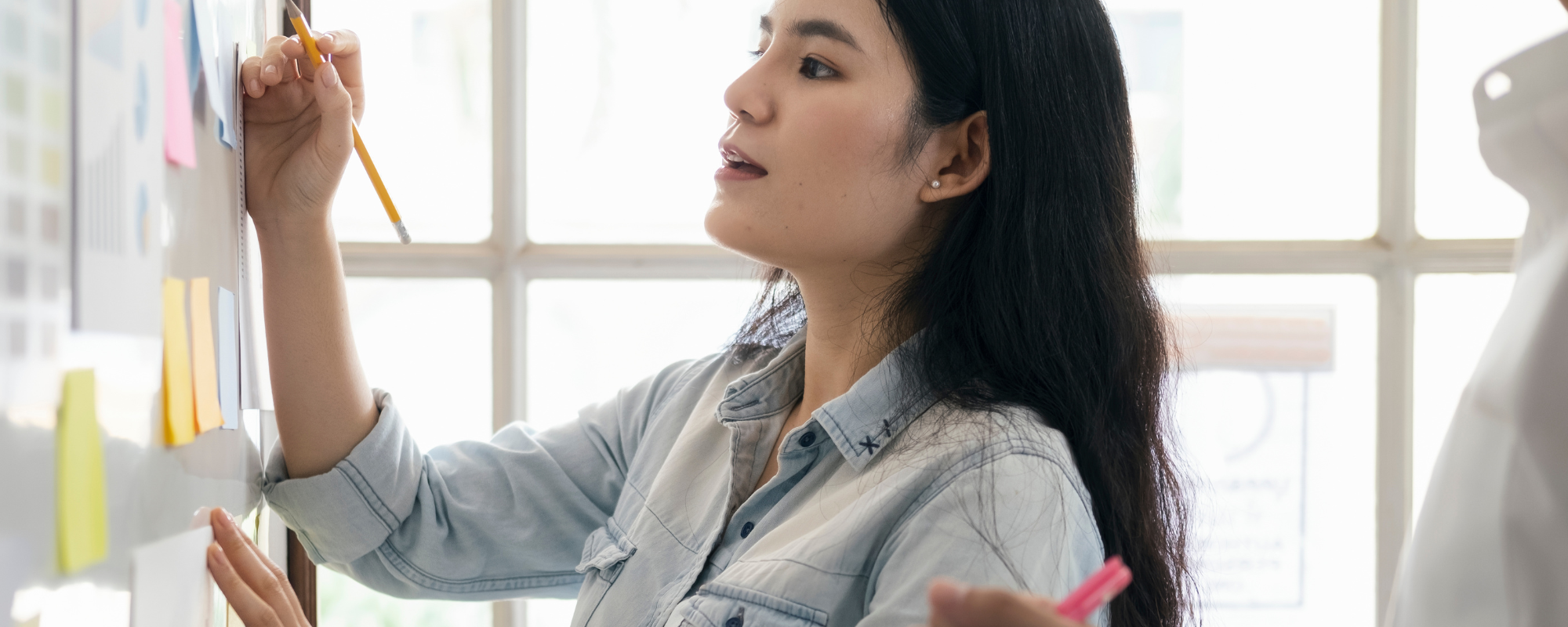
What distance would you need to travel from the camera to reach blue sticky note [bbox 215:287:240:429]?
2.88 feet

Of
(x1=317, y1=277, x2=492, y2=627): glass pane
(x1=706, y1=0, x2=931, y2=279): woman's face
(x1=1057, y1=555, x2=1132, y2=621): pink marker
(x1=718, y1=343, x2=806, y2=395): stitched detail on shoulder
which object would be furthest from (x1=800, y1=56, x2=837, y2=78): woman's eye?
(x1=317, y1=277, x2=492, y2=627): glass pane

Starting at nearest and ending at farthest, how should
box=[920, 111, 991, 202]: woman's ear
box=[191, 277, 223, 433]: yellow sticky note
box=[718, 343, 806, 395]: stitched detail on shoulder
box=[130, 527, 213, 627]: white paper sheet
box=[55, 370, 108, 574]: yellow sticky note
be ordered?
1. box=[55, 370, 108, 574]: yellow sticky note
2. box=[130, 527, 213, 627]: white paper sheet
3. box=[191, 277, 223, 433]: yellow sticky note
4. box=[920, 111, 991, 202]: woman's ear
5. box=[718, 343, 806, 395]: stitched detail on shoulder

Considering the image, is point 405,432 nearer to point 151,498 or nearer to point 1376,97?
point 151,498

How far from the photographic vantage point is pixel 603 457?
1.28 metres

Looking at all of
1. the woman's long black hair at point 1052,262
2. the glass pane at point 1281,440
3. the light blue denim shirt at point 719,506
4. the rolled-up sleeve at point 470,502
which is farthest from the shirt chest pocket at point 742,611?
the glass pane at point 1281,440

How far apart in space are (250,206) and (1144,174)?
4.14ft

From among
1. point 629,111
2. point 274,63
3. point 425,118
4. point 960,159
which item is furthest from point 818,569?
point 425,118

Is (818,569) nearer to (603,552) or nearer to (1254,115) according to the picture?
(603,552)

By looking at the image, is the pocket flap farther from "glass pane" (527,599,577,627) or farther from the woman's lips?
"glass pane" (527,599,577,627)

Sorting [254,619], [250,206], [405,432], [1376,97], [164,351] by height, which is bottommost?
[254,619]

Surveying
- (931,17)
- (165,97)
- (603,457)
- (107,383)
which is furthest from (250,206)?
(931,17)

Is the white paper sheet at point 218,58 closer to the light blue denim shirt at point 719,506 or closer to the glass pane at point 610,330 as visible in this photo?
the light blue denim shirt at point 719,506

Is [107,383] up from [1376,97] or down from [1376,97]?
down

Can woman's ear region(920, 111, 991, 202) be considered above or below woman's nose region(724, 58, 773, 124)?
below
